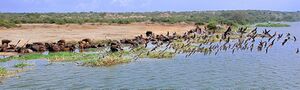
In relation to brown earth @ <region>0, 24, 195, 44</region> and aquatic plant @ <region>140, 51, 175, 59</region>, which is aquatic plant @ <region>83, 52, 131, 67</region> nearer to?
aquatic plant @ <region>140, 51, 175, 59</region>

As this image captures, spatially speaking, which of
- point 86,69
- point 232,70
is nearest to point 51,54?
point 86,69

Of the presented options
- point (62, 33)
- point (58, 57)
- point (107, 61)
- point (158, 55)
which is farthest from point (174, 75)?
point (62, 33)

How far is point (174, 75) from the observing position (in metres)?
30.0

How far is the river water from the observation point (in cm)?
2644

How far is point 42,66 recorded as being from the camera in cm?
3522

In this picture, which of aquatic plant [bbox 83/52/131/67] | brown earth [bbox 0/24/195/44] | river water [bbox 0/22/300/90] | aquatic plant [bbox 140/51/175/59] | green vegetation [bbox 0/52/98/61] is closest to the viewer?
river water [bbox 0/22/300/90]

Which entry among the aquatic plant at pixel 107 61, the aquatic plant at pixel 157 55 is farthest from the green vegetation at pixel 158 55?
the aquatic plant at pixel 107 61

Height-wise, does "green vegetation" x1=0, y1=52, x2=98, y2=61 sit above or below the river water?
above

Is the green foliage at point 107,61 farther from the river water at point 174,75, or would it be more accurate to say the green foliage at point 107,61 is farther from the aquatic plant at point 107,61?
the river water at point 174,75

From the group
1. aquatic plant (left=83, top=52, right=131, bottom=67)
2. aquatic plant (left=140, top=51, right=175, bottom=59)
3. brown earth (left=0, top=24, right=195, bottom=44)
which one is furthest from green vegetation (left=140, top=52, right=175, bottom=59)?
brown earth (left=0, top=24, right=195, bottom=44)

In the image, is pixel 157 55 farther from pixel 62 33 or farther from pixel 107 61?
pixel 62 33

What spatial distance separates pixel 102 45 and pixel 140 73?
20.1m

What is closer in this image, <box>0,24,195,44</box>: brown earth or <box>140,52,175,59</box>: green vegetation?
<box>140,52,175,59</box>: green vegetation

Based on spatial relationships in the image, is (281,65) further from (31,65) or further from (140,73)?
(31,65)
